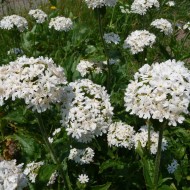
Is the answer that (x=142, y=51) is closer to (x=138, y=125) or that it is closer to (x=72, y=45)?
(x=138, y=125)

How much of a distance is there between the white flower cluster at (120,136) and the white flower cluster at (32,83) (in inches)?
31.9

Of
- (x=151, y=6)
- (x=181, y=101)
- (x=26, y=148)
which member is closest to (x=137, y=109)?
(x=181, y=101)

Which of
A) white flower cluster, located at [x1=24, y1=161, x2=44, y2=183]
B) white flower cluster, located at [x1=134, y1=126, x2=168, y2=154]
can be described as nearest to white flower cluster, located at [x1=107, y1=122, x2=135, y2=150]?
white flower cluster, located at [x1=134, y1=126, x2=168, y2=154]

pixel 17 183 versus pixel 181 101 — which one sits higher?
pixel 181 101

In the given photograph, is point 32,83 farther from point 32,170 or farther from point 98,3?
point 98,3

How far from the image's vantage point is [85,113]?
2686 mm

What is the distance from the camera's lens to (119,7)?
7.38 metres

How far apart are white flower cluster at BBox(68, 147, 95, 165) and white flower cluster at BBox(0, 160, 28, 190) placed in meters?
1.02

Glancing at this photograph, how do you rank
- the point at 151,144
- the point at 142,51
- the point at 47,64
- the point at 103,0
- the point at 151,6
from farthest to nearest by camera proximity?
the point at 151,6, the point at 142,51, the point at 103,0, the point at 151,144, the point at 47,64

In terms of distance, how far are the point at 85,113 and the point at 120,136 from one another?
24.5 inches

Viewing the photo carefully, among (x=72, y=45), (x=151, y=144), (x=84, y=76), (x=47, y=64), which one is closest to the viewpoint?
(x=47, y=64)

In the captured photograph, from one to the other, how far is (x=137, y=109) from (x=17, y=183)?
79cm

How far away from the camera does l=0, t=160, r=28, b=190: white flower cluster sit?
207 centimetres

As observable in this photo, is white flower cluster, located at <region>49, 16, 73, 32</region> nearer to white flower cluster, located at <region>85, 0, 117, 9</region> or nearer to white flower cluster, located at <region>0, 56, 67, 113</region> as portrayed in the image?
white flower cluster, located at <region>85, 0, 117, 9</region>
